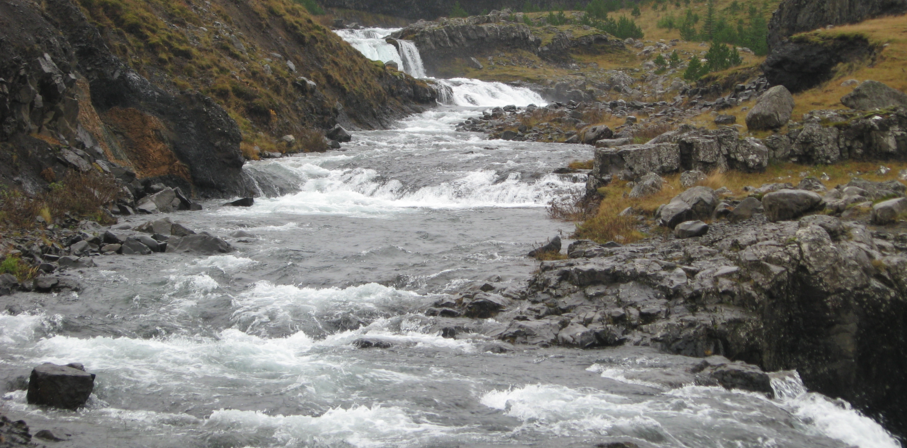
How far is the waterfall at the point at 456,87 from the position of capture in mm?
63875

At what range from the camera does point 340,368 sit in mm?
9148

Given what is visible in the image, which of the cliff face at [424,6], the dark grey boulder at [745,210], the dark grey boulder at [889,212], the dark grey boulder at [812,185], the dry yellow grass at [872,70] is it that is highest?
the cliff face at [424,6]

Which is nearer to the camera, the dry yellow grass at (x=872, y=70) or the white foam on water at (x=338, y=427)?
the white foam on water at (x=338, y=427)

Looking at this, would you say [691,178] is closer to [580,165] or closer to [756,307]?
[580,165]

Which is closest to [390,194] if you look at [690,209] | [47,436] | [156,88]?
[156,88]

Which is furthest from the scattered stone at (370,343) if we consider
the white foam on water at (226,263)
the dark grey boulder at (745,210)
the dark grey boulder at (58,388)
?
the dark grey boulder at (745,210)

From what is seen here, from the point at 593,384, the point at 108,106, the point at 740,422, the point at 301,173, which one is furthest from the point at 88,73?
the point at 740,422

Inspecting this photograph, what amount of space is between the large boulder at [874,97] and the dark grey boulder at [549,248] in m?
12.4

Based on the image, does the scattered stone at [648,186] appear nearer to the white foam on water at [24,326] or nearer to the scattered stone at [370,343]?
the scattered stone at [370,343]

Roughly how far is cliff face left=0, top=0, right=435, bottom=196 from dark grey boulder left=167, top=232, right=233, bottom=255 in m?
5.11

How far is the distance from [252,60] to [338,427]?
3401 cm

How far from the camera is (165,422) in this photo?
286 inches

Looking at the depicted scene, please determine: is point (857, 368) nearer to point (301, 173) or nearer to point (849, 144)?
point (849, 144)

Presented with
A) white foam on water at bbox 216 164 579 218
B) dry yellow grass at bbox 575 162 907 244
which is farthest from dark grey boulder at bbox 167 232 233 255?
dry yellow grass at bbox 575 162 907 244
